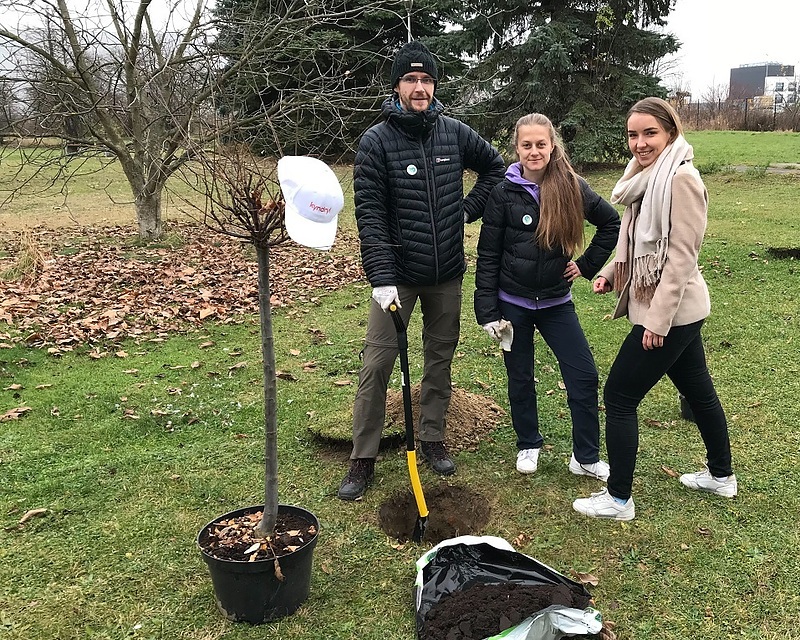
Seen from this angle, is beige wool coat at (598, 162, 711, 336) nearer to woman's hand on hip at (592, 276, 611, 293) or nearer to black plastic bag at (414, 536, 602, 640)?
woman's hand on hip at (592, 276, 611, 293)

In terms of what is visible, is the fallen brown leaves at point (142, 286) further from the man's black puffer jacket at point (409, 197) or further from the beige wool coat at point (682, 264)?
the beige wool coat at point (682, 264)

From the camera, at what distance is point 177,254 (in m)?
10.2

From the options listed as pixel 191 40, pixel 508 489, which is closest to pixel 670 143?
pixel 508 489

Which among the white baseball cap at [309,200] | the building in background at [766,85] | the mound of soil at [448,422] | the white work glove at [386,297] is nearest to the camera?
the white baseball cap at [309,200]

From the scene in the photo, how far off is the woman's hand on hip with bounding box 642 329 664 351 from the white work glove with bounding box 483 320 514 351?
795 millimetres

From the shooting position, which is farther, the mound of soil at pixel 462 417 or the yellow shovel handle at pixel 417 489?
the mound of soil at pixel 462 417

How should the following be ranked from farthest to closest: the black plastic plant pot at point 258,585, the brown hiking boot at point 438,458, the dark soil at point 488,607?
the brown hiking boot at point 438,458, the black plastic plant pot at point 258,585, the dark soil at point 488,607

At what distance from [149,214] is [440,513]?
9.16 metres

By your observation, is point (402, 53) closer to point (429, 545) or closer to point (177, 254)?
point (429, 545)

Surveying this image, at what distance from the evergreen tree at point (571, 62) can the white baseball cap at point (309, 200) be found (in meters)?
14.4

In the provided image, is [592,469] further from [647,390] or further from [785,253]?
[785,253]

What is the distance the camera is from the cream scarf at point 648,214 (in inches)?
108

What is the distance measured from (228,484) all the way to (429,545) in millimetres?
1243

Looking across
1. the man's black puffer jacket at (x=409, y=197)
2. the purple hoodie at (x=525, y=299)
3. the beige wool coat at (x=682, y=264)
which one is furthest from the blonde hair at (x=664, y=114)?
the man's black puffer jacket at (x=409, y=197)
